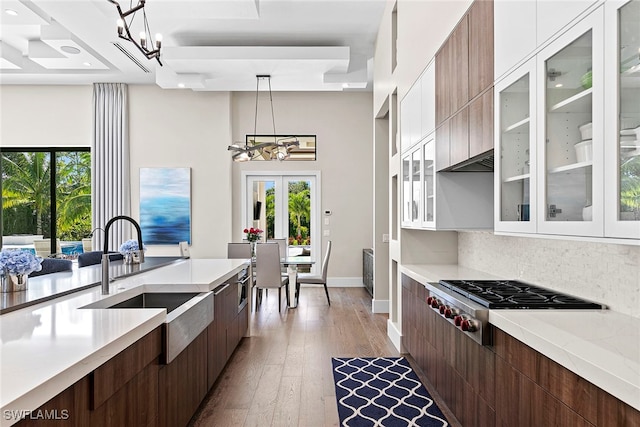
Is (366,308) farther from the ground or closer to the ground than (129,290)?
closer to the ground

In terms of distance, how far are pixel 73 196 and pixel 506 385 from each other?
321 inches

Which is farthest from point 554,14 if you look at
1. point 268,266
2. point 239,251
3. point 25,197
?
point 25,197

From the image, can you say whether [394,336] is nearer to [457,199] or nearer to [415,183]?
[415,183]

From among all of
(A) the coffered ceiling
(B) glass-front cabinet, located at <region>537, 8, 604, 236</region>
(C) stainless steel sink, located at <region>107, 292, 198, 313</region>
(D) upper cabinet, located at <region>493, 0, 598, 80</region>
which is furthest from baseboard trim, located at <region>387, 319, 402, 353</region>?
(A) the coffered ceiling

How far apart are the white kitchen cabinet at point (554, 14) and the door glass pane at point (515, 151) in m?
0.20

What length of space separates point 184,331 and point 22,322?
735 mm

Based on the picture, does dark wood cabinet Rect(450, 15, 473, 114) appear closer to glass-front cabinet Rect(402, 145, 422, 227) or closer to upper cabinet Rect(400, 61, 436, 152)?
upper cabinet Rect(400, 61, 436, 152)

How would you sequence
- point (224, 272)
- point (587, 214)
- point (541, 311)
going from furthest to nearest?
1. point (224, 272)
2. point (541, 311)
3. point (587, 214)

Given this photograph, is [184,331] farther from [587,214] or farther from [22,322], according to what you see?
[587,214]

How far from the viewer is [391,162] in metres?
5.05

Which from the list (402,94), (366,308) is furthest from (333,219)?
(402,94)

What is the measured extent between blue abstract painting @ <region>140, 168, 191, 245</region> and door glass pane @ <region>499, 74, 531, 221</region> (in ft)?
21.5

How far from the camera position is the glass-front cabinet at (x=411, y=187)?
12.2 feet

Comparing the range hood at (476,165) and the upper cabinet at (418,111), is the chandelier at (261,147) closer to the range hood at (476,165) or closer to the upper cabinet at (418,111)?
the upper cabinet at (418,111)
